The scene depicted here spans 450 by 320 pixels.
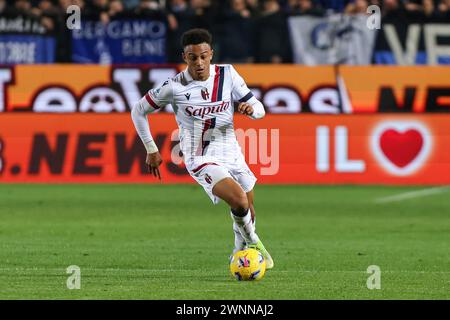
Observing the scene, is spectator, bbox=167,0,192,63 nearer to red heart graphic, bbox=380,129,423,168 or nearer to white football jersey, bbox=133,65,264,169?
red heart graphic, bbox=380,129,423,168

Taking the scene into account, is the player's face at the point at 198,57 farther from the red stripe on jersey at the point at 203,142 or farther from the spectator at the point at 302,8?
the spectator at the point at 302,8

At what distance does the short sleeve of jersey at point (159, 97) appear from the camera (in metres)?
12.4

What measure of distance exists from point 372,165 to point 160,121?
12.3ft

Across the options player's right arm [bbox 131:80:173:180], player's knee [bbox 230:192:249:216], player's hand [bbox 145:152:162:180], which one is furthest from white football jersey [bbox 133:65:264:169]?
player's knee [bbox 230:192:249:216]

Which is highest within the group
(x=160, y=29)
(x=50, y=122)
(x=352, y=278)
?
(x=160, y=29)

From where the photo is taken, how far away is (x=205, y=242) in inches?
602

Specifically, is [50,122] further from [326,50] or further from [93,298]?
[93,298]

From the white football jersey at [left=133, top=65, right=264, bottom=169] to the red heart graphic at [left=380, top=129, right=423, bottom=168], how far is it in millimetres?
10346

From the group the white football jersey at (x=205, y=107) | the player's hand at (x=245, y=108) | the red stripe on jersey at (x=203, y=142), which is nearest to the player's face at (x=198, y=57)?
the white football jersey at (x=205, y=107)

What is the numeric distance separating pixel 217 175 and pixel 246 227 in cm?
55

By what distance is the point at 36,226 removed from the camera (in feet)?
55.2

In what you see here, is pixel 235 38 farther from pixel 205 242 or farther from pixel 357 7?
pixel 205 242

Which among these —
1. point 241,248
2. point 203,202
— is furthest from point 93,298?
point 203,202

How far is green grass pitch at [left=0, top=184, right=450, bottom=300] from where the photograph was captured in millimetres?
11070
